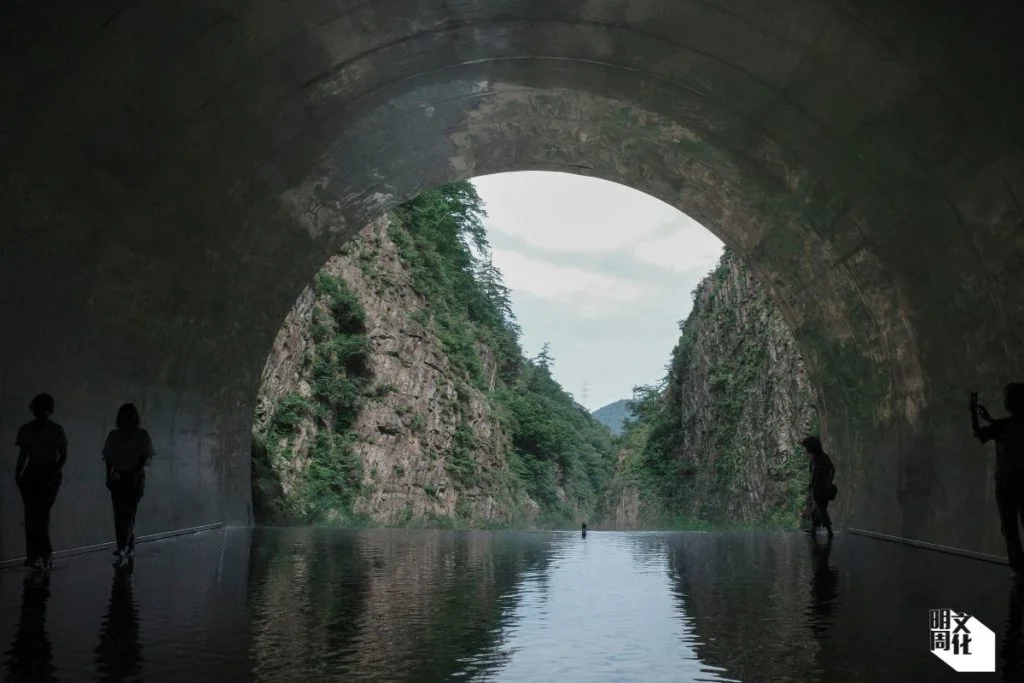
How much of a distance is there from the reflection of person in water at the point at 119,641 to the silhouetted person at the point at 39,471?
70.4 inches

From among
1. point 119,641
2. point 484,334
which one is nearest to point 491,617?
point 119,641

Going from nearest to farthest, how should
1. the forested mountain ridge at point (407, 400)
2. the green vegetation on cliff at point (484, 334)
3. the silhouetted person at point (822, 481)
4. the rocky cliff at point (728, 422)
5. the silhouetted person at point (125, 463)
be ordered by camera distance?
the silhouetted person at point (125, 463), the silhouetted person at point (822, 481), the forested mountain ridge at point (407, 400), the rocky cliff at point (728, 422), the green vegetation on cliff at point (484, 334)

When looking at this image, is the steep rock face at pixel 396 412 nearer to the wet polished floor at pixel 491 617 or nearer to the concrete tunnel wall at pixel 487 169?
the concrete tunnel wall at pixel 487 169

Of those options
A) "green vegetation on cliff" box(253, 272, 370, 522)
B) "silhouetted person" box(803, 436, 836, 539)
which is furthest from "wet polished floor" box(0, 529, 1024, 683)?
"green vegetation on cliff" box(253, 272, 370, 522)

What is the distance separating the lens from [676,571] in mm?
10180

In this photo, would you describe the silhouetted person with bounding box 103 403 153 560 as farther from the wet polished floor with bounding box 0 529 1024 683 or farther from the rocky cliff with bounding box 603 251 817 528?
the rocky cliff with bounding box 603 251 817 528

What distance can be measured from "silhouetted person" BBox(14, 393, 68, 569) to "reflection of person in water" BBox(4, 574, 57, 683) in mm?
1982

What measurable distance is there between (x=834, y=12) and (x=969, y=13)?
1.48m

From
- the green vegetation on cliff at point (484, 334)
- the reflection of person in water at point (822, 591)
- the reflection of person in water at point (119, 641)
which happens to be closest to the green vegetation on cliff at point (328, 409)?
the green vegetation on cliff at point (484, 334)

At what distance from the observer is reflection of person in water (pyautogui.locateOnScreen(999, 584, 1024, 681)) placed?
466cm

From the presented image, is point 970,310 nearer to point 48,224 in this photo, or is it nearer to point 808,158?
point 808,158

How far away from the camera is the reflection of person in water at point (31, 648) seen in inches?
173

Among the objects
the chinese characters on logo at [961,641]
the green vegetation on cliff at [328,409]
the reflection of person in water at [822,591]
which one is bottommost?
the chinese characters on logo at [961,641]

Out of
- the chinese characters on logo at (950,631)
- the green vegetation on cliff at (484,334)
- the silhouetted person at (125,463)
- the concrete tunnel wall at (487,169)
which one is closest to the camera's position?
the chinese characters on logo at (950,631)
